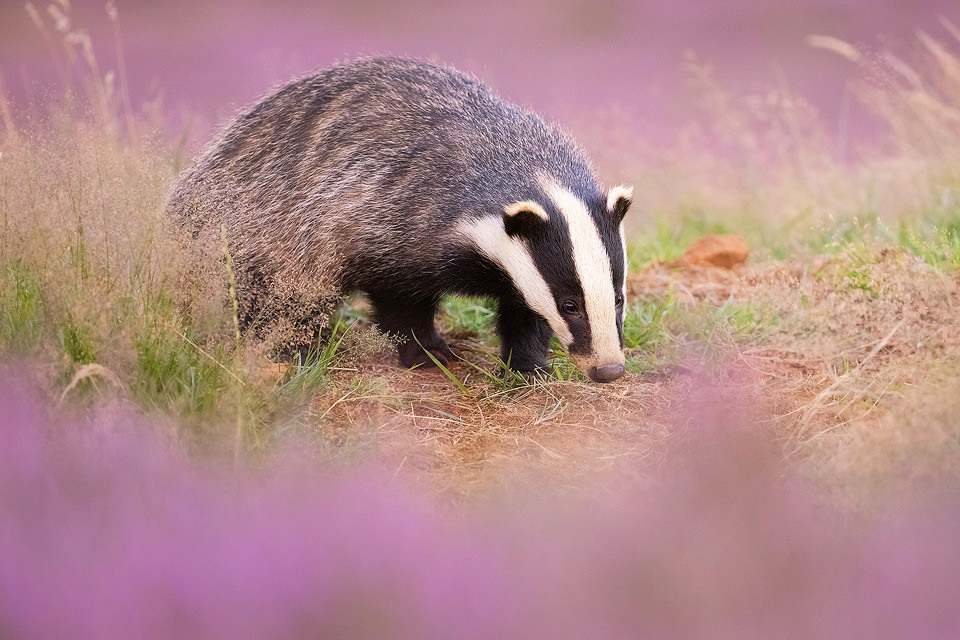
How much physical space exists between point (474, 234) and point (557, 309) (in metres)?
0.50

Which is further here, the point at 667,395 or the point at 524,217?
the point at 667,395

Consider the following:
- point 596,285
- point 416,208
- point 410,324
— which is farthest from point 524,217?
point 410,324

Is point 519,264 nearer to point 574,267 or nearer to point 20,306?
point 574,267

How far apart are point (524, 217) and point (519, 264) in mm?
206

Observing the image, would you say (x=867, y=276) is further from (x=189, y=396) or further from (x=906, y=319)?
(x=189, y=396)

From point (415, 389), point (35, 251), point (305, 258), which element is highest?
point (35, 251)

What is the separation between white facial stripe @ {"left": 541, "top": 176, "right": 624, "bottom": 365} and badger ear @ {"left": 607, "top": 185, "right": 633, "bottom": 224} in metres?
0.17

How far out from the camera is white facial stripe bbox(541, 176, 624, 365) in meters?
3.52

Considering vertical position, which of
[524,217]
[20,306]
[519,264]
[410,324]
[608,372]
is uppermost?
[524,217]

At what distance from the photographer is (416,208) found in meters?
4.04

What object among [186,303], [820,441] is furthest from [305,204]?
[820,441]

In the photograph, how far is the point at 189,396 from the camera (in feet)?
8.87

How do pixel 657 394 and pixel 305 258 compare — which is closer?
pixel 657 394

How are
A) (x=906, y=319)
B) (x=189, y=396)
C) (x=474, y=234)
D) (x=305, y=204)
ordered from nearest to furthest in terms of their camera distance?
(x=189, y=396) → (x=906, y=319) → (x=474, y=234) → (x=305, y=204)
